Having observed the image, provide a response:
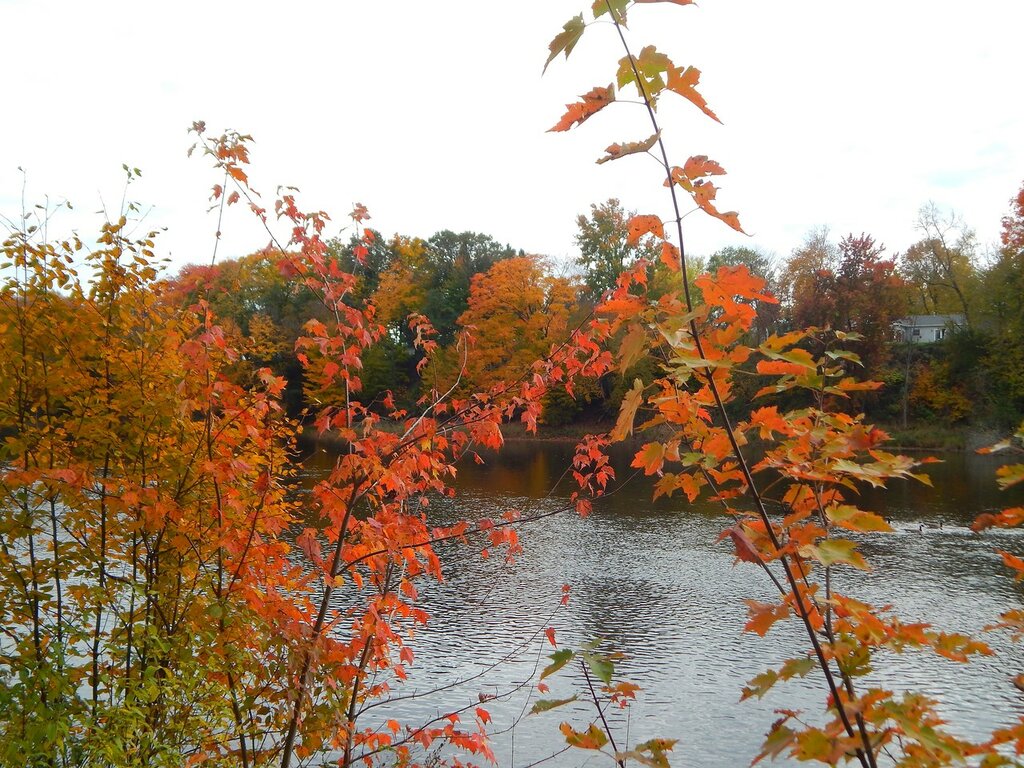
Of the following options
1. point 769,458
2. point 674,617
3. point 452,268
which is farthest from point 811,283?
point 769,458

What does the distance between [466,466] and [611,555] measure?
13.5m

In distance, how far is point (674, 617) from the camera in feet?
37.5

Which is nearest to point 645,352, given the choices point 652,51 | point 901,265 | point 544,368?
point 652,51

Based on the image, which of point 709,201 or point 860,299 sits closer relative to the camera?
point 709,201

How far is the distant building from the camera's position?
35250 millimetres

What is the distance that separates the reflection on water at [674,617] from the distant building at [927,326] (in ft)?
57.1

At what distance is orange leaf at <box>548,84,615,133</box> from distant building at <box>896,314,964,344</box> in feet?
123

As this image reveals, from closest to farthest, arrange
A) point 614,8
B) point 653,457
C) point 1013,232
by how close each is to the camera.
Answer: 1. point 614,8
2. point 653,457
3. point 1013,232

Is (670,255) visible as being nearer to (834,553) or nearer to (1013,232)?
(834,553)

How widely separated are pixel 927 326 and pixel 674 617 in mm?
37743

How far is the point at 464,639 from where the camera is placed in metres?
10.2

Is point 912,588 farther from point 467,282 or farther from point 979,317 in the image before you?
point 467,282

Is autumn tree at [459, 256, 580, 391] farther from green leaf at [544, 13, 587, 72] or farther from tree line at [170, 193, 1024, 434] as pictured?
green leaf at [544, 13, 587, 72]

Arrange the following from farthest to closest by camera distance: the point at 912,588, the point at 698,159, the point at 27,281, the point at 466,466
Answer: the point at 466,466 < the point at 912,588 < the point at 27,281 < the point at 698,159
